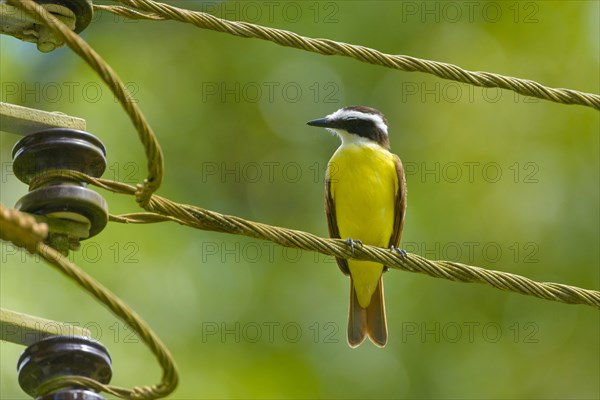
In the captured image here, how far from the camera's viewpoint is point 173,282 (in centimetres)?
940

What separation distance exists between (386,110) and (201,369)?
395 centimetres

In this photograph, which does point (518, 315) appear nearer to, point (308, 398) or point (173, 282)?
point (308, 398)

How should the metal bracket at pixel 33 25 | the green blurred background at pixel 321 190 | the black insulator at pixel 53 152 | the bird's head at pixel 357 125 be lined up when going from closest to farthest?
the black insulator at pixel 53 152, the metal bracket at pixel 33 25, the bird's head at pixel 357 125, the green blurred background at pixel 321 190

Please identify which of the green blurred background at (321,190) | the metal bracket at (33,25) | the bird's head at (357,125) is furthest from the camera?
the green blurred background at (321,190)

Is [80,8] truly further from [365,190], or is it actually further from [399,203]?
[399,203]

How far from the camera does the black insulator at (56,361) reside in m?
3.46

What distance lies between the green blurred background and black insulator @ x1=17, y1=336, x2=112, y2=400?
4946 millimetres

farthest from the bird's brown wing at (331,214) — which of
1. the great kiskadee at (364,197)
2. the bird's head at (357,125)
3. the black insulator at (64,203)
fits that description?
the black insulator at (64,203)

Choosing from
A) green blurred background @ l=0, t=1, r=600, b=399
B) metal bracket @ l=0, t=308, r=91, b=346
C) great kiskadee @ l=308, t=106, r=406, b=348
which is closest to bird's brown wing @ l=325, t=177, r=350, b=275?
great kiskadee @ l=308, t=106, r=406, b=348

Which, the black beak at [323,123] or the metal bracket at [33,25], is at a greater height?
the black beak at [323,123]

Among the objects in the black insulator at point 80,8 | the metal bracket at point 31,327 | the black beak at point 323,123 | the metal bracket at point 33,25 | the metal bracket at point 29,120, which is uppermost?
the black beak at point 323,123

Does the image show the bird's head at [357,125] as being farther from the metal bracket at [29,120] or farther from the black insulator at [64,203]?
the black insulator at [64,203]

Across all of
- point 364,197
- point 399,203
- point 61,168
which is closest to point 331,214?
point 364,197

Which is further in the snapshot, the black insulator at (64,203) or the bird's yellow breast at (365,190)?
the bird's yellow breast at (365,190)
